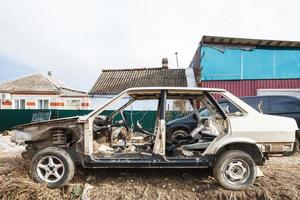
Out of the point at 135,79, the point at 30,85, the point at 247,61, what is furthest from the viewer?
the point at 30,85

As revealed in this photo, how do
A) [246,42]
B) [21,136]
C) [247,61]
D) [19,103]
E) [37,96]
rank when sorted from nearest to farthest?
[21,136]
[246,42]
[247,61]
[19,103]
[37,96]

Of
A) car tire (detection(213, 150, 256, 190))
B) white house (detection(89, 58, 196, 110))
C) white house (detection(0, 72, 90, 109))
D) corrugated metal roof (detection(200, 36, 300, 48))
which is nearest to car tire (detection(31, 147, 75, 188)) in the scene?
car tire (detection(213, 150, 256, 190))

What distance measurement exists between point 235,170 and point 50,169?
3.07m

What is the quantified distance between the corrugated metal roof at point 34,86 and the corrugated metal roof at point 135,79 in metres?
7.04

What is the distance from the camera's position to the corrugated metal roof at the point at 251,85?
15562 mm

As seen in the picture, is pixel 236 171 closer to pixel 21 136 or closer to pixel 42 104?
pixel 21 136

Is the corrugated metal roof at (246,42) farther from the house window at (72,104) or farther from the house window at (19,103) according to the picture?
the house window at (19,103)

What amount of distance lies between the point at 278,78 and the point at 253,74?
1401 mm

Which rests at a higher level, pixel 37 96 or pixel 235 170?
pixel 37 96

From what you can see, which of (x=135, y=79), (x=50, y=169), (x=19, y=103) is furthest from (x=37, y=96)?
(x=50, y=169)

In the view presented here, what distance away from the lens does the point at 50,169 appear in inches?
178

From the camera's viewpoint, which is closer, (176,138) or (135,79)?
(176,138)

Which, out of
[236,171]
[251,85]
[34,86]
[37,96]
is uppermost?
[34,86]

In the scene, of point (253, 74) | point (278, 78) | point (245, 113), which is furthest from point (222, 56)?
point (245, 113)
